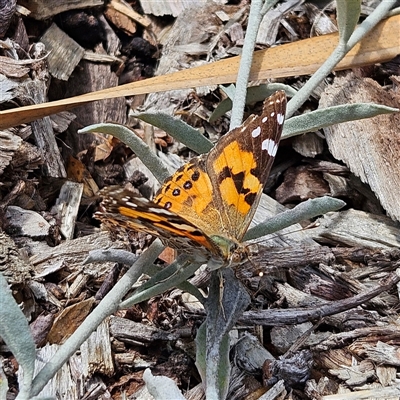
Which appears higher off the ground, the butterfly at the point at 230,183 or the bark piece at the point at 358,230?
the butterfly at the point at 230,183

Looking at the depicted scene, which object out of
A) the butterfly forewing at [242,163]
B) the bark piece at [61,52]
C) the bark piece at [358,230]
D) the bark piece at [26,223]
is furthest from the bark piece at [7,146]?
the bark piece at [358,230]

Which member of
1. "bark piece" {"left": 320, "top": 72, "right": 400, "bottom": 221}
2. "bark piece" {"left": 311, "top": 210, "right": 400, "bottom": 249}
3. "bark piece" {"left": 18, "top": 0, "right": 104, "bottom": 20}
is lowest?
"bark piece" {"left": 311, "top": 210, "right": 400, "bottom": 249}

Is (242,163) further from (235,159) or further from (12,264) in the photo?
(12,264)

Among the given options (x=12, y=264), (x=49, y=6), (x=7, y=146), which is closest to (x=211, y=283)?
(x=12, y=264)

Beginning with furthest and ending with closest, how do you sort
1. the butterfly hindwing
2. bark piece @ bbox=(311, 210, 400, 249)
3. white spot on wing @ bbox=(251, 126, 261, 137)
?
bark piece @ bbox=(311, 210, 400, 249) < white spot on wing @ bbox=(251, 126, 261, 137) < the butterfly hindwing

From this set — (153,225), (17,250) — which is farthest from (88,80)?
(153,225)

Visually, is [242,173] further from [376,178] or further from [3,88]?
[3,88]

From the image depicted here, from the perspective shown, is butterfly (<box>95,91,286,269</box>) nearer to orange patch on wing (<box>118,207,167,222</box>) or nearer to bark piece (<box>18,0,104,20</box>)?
orange patch on wing (<box>118,207,167,222</box>)

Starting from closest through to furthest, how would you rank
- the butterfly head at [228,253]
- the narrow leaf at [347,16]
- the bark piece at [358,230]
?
the butterfly head at [228,253], the narrow leaf at [347,16], the bark piece at [358,230]

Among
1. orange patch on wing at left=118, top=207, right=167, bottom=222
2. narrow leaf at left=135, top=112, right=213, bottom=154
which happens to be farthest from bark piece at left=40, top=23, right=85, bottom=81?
orange patch on wing at left=118, top=207, right=167, bottom=222

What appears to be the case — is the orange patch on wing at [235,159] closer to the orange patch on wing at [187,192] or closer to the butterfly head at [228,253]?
the orange patch on wing at [187,192]

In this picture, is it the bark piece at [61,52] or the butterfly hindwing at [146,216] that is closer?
the butterfly hindwing at [146,216]

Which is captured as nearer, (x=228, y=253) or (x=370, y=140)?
(x=228, y=253)
